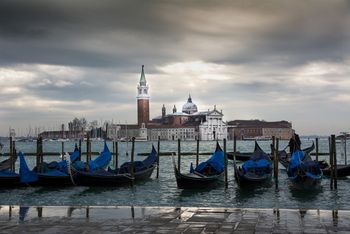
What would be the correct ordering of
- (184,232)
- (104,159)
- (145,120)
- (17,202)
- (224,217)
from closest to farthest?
(184,232)
(224,217)
(17,202)
(104,159)
(145,120)

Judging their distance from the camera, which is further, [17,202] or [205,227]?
[17,202]

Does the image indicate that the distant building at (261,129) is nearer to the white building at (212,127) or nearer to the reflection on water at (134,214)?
the white building at (212,127)

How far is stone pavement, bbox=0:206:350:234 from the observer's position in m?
5.42

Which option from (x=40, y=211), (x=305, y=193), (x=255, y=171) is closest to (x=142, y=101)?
(x=255, y=171)

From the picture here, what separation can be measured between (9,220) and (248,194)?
27.5ft

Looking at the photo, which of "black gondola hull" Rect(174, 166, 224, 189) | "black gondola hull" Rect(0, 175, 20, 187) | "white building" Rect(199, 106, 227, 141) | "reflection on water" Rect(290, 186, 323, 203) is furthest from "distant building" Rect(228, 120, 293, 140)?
"black gondola hull" Rect(0, 175, 20, 187)

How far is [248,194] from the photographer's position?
13508 mm

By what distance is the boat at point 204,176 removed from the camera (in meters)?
14.0

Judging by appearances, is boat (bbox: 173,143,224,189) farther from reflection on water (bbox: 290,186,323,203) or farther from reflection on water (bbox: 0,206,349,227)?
reflection on water (bbox: 0,206,349,227)

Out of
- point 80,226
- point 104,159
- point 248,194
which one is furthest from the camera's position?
point 104,159

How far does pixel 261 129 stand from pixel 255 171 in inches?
4467

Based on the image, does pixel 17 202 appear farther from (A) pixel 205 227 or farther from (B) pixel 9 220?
(A) pixel 205 227

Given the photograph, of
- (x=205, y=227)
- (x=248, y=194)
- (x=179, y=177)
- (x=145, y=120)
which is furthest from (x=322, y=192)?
(x=145, y=120)

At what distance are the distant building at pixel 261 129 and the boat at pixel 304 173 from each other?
10996 centimetres
